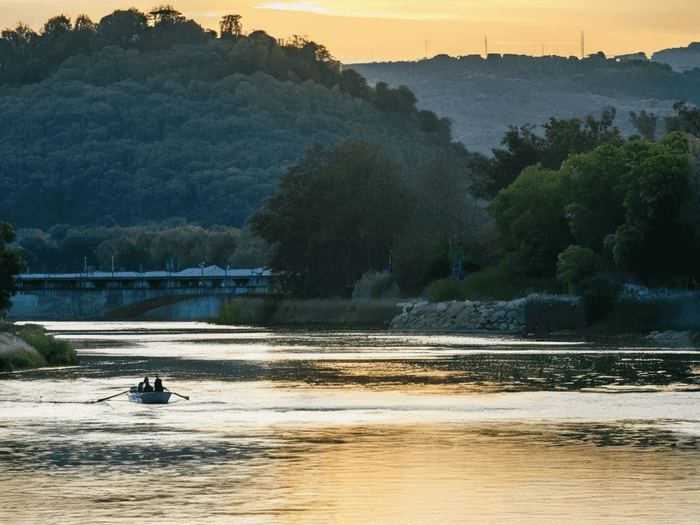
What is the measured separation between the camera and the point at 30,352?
78625 mm

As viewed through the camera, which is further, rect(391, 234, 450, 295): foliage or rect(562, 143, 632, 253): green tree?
rect(391, 234, 450, 295): foliage

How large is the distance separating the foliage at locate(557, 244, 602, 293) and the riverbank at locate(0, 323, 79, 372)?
200 ft

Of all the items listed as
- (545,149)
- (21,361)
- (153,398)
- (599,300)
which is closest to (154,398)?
(153,398)

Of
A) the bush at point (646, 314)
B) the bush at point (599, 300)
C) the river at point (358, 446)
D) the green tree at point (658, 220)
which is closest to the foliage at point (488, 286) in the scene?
the bush at point (599, 300)

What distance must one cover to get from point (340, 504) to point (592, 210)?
11235 cm

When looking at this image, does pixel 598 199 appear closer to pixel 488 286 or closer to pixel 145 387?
pixel 488 286

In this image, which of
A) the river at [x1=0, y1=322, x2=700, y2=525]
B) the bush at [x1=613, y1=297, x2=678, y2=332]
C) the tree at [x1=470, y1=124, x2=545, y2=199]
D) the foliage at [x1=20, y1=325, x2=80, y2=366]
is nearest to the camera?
the river at [x1=0, y1=322, x2=700, y2=525]

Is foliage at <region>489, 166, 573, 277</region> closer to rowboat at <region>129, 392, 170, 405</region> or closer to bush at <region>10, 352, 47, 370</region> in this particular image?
bush at <region>10, 352, 47, 370</region>

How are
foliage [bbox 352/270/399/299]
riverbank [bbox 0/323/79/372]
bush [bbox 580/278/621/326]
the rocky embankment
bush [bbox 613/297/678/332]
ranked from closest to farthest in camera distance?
riverbank [bbox 0/323/79/372]
bush [bbox 613/297/678/332]
bush [bbox 580/278/621/326]
the rocky embankment
foliage [bbox 352/270/399/299]

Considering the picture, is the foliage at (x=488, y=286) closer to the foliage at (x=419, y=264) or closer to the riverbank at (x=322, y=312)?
the foliage at (x=419, y=264)

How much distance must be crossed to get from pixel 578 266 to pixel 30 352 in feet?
221

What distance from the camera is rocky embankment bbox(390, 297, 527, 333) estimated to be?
14019 centimetres

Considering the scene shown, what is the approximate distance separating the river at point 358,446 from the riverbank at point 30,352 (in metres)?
3.03

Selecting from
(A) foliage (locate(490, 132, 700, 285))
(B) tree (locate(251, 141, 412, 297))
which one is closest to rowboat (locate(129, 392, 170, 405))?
(A) foliage (locate(490, 132, 700, 285))
